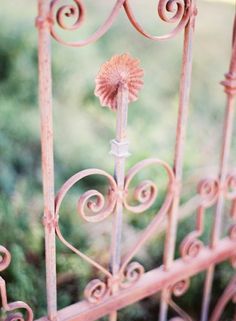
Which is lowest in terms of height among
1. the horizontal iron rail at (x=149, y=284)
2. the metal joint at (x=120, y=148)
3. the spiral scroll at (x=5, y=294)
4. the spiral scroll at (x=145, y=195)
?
the horizontal iron rail at (x=149, y=284)

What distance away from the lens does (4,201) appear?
76.6 inches

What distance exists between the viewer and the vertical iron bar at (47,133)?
96cm

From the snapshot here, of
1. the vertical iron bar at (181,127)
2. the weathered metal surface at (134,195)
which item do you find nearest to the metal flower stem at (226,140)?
the weathered metal surface at (134,195)

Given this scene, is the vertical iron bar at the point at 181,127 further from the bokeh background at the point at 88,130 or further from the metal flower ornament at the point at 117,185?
the bokeh background at the point at 88,130

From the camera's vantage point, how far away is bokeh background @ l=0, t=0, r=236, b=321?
184 cm

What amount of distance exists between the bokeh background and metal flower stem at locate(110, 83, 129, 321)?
1.68 ft

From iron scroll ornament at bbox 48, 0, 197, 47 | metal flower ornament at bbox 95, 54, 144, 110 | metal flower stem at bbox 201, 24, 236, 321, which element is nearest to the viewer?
iron scroll ornament at bbox 48, 0, 197, 47

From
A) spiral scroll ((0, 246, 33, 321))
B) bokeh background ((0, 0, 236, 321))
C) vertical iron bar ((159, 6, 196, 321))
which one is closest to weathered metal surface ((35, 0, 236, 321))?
vertical iron bar ((159, 6, 196, 321))

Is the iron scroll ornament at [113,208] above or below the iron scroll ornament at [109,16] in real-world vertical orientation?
below

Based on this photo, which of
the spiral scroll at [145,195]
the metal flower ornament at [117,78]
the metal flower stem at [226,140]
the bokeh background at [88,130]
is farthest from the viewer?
the bokeh background at [88,130]

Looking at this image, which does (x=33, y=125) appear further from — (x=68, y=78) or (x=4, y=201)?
(x=4, y=201)

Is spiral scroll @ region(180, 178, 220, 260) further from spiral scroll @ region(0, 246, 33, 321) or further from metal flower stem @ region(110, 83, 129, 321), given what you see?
spiral scroll @ region(0, 246, 33, 321)

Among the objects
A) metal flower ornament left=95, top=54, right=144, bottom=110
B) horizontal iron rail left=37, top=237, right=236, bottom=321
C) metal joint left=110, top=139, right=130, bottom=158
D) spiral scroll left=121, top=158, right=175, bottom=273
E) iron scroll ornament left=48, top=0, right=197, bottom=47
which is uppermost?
iron scroll ornament left=48, top=0, right=197, bottom=47

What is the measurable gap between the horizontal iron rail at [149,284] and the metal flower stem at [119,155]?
50mm
